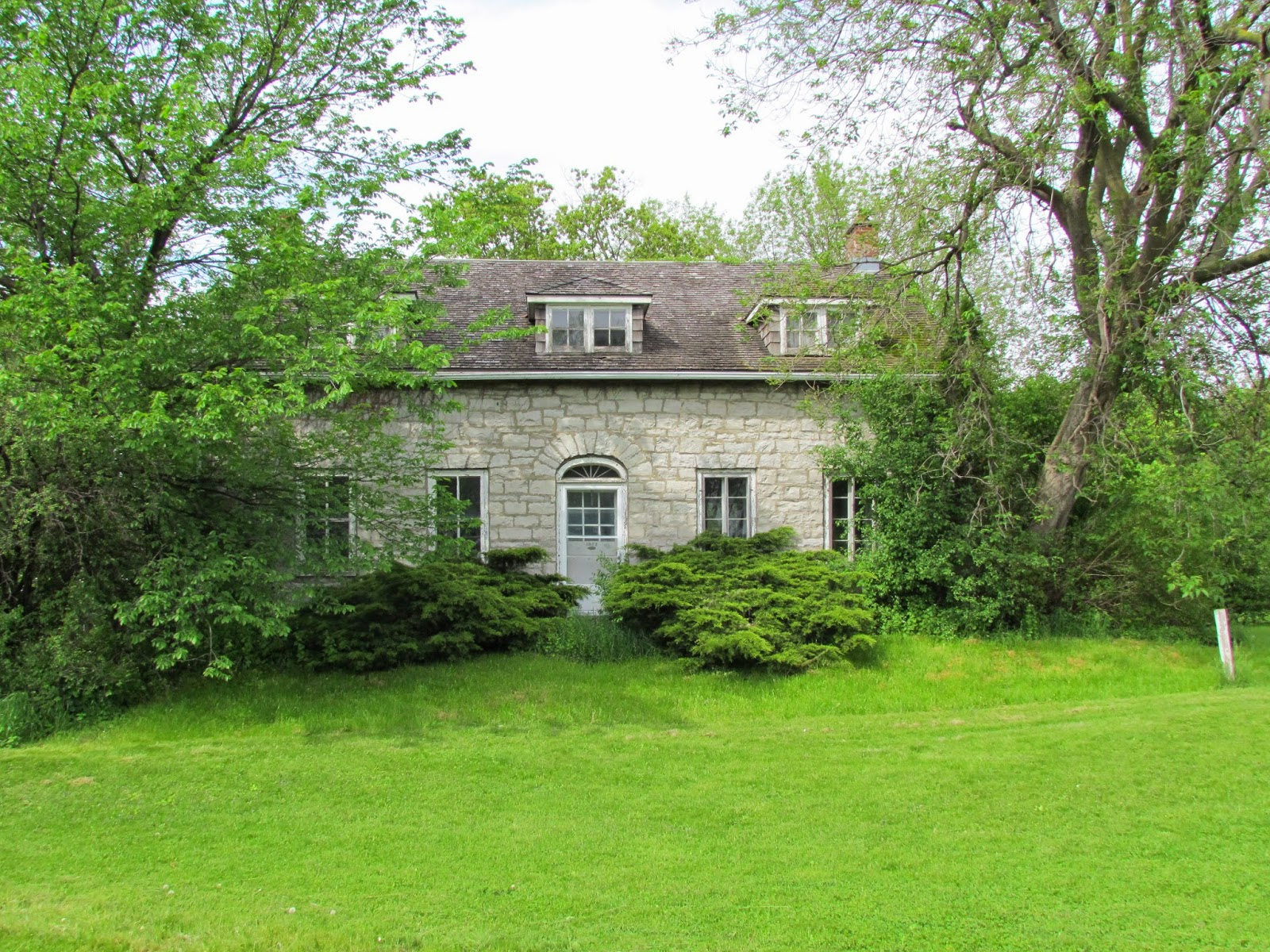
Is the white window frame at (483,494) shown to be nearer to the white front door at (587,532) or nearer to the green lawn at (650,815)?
the white front door at (587,532)

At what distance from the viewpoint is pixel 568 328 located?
15000 mm

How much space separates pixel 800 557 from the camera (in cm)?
1309

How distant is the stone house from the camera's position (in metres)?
14.4

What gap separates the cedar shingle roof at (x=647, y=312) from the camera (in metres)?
14.6

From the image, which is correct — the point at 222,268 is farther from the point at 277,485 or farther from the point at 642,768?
the point at 642,768

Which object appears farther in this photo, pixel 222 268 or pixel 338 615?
pixel 338 615

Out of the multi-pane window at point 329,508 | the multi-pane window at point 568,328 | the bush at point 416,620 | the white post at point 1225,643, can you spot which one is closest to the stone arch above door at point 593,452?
the multi-pane window at point 568,328

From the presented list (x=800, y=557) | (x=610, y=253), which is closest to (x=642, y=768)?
(x=800, y=557)

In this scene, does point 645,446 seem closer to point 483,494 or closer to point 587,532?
point 587,532

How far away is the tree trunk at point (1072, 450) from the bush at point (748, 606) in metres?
2.86

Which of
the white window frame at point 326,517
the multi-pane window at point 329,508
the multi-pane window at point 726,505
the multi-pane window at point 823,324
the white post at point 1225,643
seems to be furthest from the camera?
the multi-pane window at point 726,505

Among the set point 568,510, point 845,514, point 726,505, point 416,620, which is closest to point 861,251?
point 845,514

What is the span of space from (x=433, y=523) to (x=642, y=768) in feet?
15.7

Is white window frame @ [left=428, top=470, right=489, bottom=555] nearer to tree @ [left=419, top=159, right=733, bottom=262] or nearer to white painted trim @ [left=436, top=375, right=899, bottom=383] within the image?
white painted trim @ [left=436, top=375, right=899, bottom=383]
